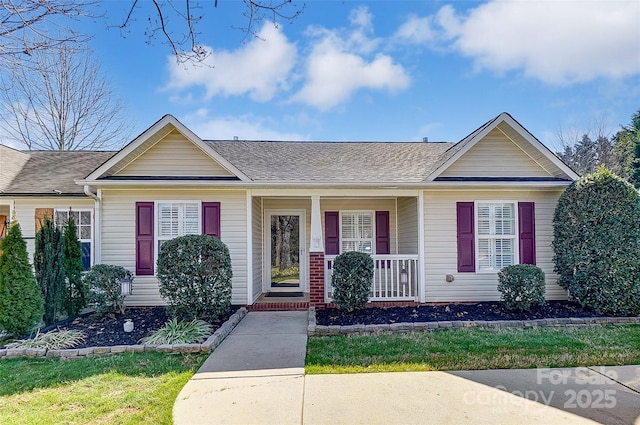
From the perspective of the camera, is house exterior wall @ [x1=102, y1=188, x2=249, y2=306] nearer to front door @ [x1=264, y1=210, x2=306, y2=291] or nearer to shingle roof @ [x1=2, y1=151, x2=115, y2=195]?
shingle roof @ [x1=2, y1=151, x2=115, y2=195]

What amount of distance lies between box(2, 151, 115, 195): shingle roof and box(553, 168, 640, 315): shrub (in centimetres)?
1088

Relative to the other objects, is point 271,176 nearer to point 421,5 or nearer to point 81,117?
point 421,5

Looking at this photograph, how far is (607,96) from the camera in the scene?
22.2 meters

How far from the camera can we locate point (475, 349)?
5348 millimetres

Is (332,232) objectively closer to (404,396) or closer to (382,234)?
(382,234)

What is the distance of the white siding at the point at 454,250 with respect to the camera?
8500 mm

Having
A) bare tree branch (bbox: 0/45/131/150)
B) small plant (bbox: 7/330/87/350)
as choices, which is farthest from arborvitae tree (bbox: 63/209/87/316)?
bare tree branch (bbox: 0/45/131/150)

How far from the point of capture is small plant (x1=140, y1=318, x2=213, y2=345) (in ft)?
19.1

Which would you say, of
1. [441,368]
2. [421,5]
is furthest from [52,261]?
[421,5]

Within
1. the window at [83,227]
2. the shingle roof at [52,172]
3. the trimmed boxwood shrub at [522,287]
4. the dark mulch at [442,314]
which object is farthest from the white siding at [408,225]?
the shingle roof at [52,172]

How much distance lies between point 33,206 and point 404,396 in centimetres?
928

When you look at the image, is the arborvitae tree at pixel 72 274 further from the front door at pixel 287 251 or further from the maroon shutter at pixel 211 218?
the front door at pixel 287 251

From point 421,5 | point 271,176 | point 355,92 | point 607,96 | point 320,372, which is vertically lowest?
point 320,372

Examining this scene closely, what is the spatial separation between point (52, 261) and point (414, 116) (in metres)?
13.1
